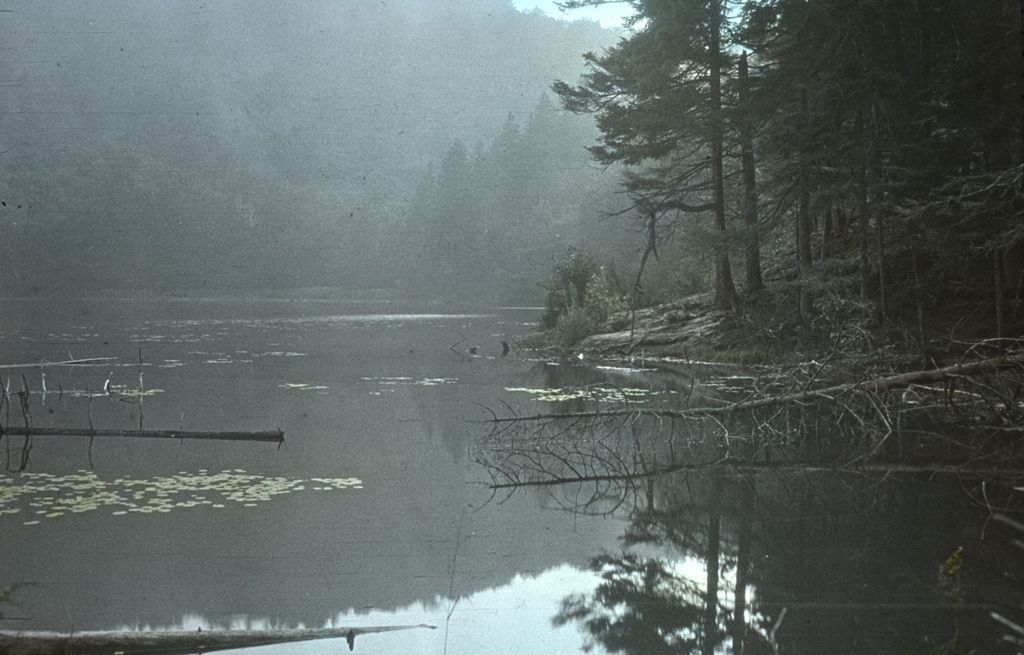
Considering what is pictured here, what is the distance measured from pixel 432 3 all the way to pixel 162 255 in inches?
3872

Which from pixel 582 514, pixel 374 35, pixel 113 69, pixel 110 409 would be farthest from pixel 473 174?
pixel 582 514

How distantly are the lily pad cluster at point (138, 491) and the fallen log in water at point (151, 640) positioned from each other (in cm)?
308

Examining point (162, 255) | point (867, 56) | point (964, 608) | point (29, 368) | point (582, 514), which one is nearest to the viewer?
point (964, 608)

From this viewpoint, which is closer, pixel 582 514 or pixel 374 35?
pixel 582 514

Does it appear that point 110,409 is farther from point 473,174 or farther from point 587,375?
point 473,174

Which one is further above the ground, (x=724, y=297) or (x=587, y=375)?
(x=724, y=297)

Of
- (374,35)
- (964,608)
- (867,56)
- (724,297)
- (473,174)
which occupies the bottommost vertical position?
(964,608)

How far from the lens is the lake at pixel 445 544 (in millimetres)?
5492

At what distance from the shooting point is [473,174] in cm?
8800

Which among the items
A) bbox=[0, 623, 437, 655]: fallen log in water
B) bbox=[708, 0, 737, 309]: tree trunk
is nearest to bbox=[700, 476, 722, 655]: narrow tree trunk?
bbox=[0, 623, 437, 655]: fallen log in water

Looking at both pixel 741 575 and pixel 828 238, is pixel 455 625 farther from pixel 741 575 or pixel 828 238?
pixel 828 238

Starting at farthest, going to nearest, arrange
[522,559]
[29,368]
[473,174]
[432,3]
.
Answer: [432,3]
[473,174]
[29,368]
[522,559]

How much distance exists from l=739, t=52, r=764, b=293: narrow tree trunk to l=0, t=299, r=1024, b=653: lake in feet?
18.9

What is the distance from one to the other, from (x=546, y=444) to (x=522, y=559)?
3879 millimetres
